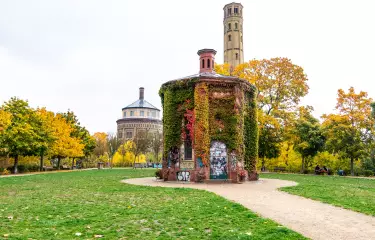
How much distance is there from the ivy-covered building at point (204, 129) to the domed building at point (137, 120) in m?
63.4

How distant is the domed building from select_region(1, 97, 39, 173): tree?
1879 inches

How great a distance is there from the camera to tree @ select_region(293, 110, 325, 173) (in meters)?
40.5

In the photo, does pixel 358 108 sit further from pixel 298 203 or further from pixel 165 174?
pixel 298 203

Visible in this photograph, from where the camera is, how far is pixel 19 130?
38062 millimetres

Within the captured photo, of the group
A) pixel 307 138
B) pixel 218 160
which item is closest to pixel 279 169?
pixel 307 138

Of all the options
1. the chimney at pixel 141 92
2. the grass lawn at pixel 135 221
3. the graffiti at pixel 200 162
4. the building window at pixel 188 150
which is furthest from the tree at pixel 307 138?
the chimney at pixel 141 92

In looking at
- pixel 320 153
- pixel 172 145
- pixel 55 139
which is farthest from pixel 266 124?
pixel 55 139

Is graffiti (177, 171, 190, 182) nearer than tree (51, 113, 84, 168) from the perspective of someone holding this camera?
Yes

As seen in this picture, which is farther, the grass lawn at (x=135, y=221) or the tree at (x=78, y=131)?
the tree at (x=78, y=131)

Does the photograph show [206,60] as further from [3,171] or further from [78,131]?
[78,131]

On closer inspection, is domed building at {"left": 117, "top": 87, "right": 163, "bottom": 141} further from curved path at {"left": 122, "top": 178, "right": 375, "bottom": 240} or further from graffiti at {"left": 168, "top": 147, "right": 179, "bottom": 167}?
curved path at {"left": 122, "top": 178, "right": 375, "bottom": 240}

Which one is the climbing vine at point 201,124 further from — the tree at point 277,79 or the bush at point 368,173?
the bush at point 368,173

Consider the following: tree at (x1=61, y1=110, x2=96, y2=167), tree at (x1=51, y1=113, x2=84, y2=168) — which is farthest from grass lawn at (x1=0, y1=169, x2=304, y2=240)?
tree at (x1=61, y1=110, x2=96, y2=167)

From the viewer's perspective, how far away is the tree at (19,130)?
37.3 metres
